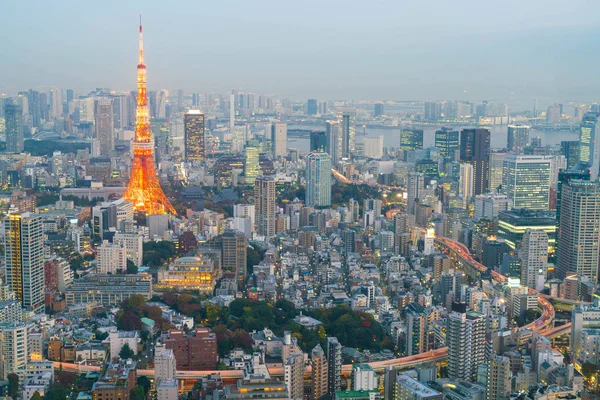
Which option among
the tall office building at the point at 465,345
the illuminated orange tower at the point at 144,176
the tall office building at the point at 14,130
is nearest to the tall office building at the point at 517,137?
the illuminated orange tower at the point at 144,176

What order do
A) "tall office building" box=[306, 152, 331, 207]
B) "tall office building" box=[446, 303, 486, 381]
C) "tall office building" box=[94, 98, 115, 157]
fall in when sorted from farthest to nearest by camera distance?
"tall office building" box=[94, 98, 115, 157]
"tall office building" box=[306, 152, 331, 207]
"tall office building" box=[446, 303, 486, 381]

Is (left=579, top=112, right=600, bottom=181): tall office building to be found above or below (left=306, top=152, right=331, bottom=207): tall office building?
above

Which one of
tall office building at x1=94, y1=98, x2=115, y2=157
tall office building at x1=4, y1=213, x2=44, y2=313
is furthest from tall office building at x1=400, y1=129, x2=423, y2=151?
tall office building at x1=4, y1=213, x2=44, y2=313

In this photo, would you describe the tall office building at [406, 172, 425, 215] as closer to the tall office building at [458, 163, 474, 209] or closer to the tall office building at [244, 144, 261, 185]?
the tall office building at [458, 163, 474, 209]

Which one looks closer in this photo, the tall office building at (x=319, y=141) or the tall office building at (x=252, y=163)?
the tall office building at (x=252, y=163)

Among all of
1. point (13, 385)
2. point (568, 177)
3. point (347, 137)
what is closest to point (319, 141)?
point (347, 137)

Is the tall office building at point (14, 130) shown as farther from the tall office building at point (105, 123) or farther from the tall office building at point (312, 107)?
the tall office building at point (312, 107)
